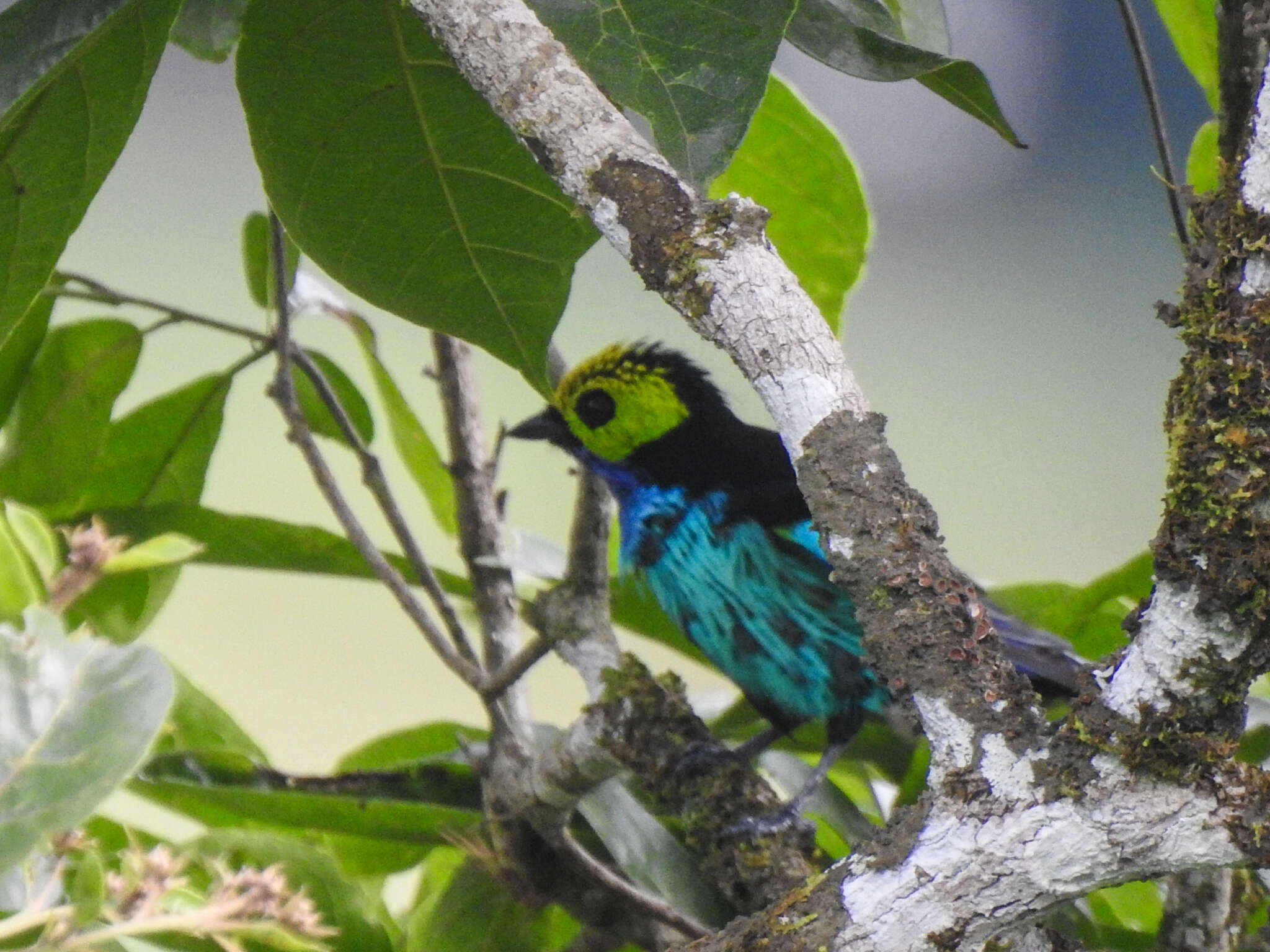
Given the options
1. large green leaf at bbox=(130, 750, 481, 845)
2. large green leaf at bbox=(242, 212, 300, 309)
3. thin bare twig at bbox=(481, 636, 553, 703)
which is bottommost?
large green leaf at bbox=(130, 750, 481, 845)

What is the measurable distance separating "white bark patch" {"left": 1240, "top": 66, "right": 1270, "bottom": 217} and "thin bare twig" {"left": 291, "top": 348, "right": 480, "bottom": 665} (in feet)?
2.59

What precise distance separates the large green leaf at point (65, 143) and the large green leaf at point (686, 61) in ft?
1.06

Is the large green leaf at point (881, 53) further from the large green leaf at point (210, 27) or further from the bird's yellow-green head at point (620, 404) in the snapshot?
the bird's yellow-green head at point (620, 404)

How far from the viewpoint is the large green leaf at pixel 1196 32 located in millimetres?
1141

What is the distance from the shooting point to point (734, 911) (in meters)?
1.04

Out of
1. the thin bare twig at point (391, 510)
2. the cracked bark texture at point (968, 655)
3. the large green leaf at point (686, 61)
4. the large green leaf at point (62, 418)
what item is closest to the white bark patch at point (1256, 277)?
the cracked bark texture at point (968, 655)

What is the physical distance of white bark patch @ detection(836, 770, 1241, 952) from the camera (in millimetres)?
564

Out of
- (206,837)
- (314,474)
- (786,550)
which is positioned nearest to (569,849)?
(206,837)

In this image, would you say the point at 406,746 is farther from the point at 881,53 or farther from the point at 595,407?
the point at 881,53

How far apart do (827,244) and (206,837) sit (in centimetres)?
79

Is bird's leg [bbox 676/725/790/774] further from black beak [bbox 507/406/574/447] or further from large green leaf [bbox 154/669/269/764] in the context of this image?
black beak [bbox 507/406/574/447]

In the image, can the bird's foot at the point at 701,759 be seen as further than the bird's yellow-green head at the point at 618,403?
No

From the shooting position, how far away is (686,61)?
74cm

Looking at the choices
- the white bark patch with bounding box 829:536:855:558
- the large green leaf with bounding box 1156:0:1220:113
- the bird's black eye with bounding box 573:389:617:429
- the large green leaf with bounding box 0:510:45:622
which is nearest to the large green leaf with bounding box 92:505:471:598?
the bird's black eye with bounding box 573:389:617:429
